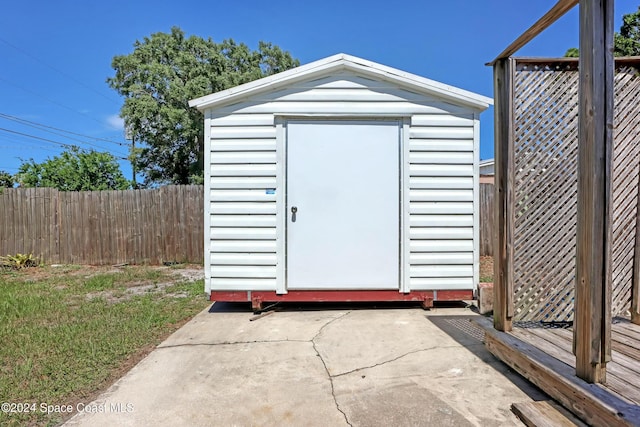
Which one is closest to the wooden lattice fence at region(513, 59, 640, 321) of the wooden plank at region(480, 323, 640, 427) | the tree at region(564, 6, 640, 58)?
the wooden plank at region(480, 323, 640, 427)

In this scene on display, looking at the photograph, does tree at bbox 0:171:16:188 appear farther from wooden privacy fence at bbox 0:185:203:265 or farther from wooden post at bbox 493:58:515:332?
wooden post at bbox 493:58:515:332

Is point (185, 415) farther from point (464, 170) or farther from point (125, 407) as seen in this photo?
point (464, 170)

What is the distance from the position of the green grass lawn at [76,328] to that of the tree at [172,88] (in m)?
10.5

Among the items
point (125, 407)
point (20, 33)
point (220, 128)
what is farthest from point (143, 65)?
point (125, 407)

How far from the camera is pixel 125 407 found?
1.88 m

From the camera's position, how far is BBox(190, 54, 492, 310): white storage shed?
364 cm

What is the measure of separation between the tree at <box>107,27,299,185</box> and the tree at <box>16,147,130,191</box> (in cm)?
489

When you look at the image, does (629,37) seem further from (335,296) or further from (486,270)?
(335,296)

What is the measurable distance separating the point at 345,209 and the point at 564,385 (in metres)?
2.36

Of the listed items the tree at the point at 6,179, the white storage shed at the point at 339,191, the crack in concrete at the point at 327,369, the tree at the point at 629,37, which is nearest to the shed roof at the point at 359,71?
the white storage shed at the point at 339,191

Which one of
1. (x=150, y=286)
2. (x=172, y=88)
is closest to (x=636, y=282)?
(x=150, y=286)

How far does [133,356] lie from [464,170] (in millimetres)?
3585

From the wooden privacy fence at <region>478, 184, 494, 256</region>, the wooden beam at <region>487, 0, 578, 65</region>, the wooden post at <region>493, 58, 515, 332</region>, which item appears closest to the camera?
the wooden beam at <region>487, 0, 578, 65</region>

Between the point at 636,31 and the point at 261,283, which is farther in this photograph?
the point at 636,31
